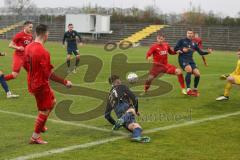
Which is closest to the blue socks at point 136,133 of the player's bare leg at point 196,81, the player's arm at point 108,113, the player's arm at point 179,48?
the player's arm at point 108,113

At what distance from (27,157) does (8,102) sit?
5.45 meters

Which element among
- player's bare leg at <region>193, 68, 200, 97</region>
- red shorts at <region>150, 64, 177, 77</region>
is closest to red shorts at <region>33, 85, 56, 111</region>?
red shorts at <region>150, 64, 177, 77</region>

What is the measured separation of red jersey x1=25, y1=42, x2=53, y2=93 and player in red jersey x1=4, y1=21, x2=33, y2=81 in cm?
552

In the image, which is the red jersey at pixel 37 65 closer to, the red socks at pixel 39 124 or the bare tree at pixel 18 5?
the red socks at pixel 39 124

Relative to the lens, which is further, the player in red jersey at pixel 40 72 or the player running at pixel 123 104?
the player running at pixel 123 104

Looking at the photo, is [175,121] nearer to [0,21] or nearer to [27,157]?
[27,157]

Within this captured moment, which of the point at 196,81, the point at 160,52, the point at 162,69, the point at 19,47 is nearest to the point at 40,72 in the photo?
the point at 19,47

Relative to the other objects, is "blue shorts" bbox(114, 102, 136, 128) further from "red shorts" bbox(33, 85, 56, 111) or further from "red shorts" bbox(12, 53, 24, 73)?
"red shorts" bbox(12, 53, 24, 73)

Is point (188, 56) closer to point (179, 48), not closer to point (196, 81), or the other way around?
point (179, 48)

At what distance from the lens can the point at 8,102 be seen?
39.2 ft

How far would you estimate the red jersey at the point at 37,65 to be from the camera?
7340 mm

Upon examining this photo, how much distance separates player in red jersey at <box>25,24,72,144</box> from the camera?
735cm

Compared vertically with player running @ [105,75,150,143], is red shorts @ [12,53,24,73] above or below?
above

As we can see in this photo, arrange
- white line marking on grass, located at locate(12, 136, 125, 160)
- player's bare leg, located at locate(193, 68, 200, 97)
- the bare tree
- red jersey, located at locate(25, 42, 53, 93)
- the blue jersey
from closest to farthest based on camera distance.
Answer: white line marking on grass, located at locate(12, 136, 125, 160) → red jersey, located at locate(25, 42, 53, 93) → player's bare leg, located at locate(193, 68, 200, 97) → the blue jersey → the bare tree
